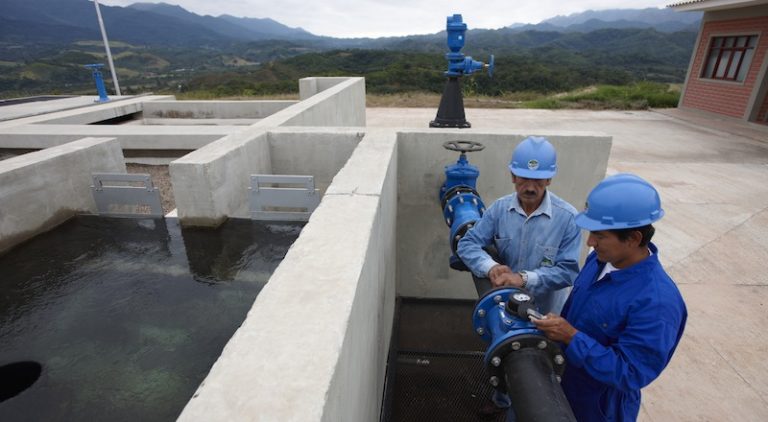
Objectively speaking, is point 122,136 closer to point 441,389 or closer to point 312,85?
point 441,389

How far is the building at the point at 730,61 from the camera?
12734 mm

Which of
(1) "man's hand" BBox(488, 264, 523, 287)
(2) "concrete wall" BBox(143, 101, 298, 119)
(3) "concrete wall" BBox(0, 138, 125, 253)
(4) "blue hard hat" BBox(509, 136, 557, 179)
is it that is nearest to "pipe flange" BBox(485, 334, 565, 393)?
(1) "man's hand" BBox(488, 264, 523, 287)

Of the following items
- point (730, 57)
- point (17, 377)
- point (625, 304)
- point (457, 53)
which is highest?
point (457, 53)

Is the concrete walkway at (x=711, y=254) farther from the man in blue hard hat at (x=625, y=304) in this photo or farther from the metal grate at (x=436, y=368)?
the man in blue hard hat at (x=625, y=304)

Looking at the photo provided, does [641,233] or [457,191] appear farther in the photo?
[457,191]

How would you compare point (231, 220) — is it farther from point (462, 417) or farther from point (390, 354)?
point (462, 417)

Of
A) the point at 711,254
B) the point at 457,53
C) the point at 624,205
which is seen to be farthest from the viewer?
the point at 457,53

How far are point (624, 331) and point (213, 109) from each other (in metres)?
9.42

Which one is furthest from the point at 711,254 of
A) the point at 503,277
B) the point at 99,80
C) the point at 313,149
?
the point at 99,80

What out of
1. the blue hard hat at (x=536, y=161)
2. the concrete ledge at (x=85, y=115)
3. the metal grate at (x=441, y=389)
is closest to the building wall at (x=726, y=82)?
the metal grate at (x=441, y=389)

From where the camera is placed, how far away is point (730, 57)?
46.1 ft

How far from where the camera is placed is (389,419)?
3.39 meters

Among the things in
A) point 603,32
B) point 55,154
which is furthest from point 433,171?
point 603,32

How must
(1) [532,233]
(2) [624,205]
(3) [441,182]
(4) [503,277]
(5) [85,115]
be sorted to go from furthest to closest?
1. (5) [85,115]
2. (3) [441,182]
3. (1) [532,233]
4. (4) [503,277]
5. (2) [624,205]
